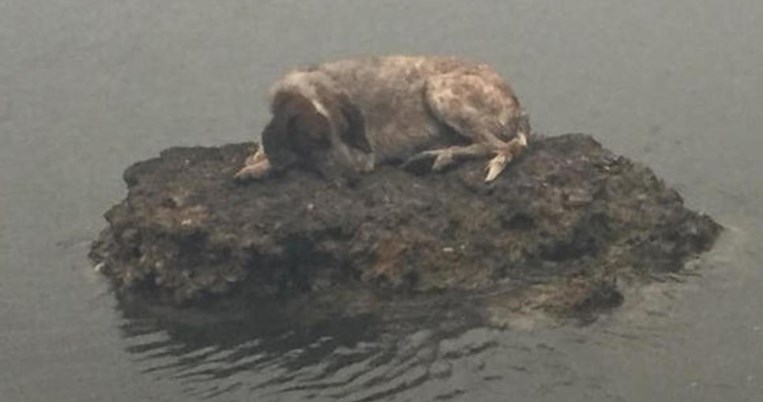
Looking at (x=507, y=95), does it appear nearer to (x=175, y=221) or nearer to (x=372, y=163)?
(x=372, y=163)

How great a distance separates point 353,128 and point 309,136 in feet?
1.52

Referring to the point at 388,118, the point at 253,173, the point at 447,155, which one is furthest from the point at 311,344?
the point at 388,118

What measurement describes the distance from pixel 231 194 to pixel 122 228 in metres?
0.94

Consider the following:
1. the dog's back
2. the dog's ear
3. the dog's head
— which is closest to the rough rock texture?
the dog's head

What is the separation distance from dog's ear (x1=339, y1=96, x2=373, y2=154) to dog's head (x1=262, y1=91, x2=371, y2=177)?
1 centimetres

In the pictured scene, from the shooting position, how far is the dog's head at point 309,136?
14023mm

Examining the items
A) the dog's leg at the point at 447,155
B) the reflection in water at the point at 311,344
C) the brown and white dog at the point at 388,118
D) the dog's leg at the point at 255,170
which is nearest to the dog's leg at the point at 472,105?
the brown and white dog at the point at 388,118

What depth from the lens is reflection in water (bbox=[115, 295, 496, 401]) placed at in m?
12.2

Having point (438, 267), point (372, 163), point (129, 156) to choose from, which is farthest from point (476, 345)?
point (129, 156)

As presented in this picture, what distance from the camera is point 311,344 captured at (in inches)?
504

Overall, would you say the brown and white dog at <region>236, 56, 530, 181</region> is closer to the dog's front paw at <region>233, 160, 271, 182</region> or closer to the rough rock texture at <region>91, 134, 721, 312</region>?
the dog's front paw at <region>233, 160, 271, 182</region>

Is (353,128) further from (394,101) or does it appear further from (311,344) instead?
(311,344)

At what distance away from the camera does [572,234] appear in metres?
13.6

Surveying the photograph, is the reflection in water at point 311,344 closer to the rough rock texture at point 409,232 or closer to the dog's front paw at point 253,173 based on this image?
the rough rock texture at point 409,232
